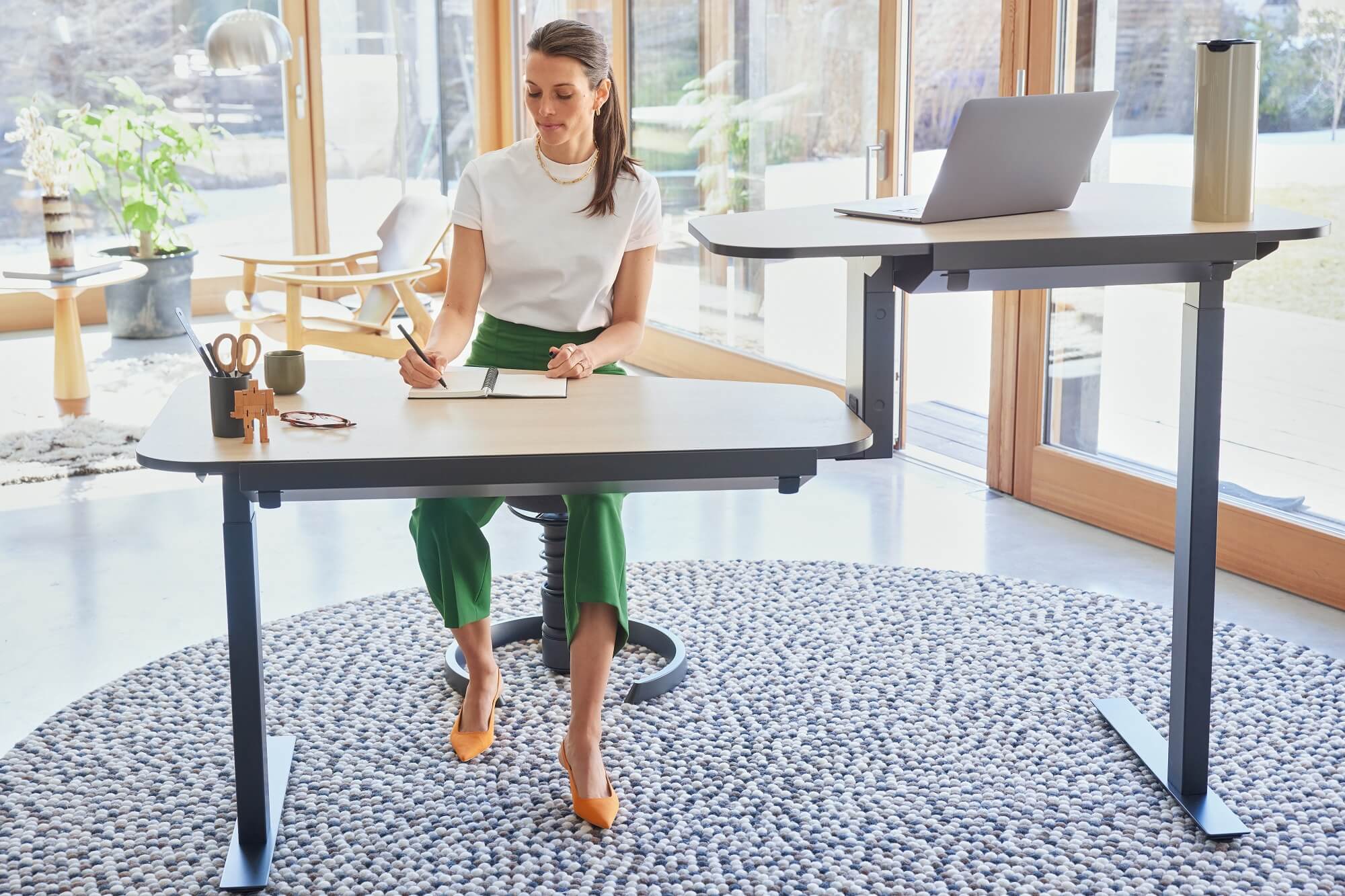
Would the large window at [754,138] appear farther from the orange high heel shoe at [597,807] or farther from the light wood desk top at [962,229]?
the orange high heel shoe at [597,807]

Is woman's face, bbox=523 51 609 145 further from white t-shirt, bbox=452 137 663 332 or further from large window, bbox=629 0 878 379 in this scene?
large window, bbox=629 0 878 379

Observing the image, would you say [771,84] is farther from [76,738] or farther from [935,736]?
[76,738]

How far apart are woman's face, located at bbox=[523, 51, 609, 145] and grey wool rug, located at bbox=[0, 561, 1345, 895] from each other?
108cm

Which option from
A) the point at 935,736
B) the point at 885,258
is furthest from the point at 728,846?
the point at 885,258

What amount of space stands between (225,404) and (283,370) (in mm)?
236

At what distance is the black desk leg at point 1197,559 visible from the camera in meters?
2.06

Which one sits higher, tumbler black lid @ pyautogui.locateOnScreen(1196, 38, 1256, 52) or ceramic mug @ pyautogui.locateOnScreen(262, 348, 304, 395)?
tumbler black lid @ pyautogui.locateOnScreen(1196, 38, 1256, 52)

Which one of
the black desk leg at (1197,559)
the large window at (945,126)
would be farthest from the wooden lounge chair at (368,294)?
the black desk leg at (1197,559)

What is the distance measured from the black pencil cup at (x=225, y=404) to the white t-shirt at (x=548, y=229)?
773 millimetres

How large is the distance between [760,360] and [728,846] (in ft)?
9.85

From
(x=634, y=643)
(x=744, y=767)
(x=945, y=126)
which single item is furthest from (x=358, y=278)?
(x=744, y=767)

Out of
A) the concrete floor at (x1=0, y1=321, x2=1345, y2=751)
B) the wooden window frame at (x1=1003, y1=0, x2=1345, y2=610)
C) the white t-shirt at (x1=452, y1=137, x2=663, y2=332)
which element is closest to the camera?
the white t-shirt at (x1=452, y1=137, x2=663, y2=332)

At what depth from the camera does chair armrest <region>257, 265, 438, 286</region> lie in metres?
4.82

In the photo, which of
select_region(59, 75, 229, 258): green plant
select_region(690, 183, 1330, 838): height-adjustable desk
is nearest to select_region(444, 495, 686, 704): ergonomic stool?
select_region(690, 183, 1330, 838): height-adjustable desk
